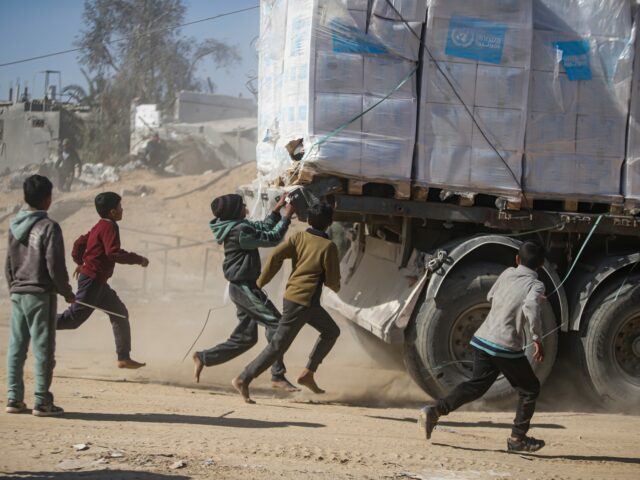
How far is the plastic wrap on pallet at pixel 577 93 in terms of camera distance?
23.5 ft

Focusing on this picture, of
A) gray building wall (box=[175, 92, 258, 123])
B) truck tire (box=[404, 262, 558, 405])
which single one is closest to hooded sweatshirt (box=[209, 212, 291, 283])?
truck tire (box=[404, 262, 558, 405])

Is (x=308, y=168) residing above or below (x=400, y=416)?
above

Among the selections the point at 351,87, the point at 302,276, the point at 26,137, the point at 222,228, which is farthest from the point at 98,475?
the point at 26,137

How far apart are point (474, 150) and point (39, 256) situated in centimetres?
357

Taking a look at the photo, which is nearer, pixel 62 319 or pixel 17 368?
pixel 17 368

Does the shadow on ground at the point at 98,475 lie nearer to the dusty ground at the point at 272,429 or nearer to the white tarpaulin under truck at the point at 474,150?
the dusty ground at the point at 272,429

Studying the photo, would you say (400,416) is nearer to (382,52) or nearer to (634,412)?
(634,412)

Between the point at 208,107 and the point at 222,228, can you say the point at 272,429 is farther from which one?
the point at 208,107

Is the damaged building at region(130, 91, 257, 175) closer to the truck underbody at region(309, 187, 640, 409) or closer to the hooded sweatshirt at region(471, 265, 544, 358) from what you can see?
the truck underbody at region(309, 187, 640, 409)

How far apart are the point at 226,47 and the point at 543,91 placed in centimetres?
3908

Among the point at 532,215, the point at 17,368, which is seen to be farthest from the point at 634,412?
the point at 17,368

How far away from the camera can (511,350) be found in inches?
230

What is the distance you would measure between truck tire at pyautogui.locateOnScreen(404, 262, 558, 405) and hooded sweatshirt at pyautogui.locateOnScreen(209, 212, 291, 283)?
1.42m

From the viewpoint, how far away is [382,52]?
693cm
